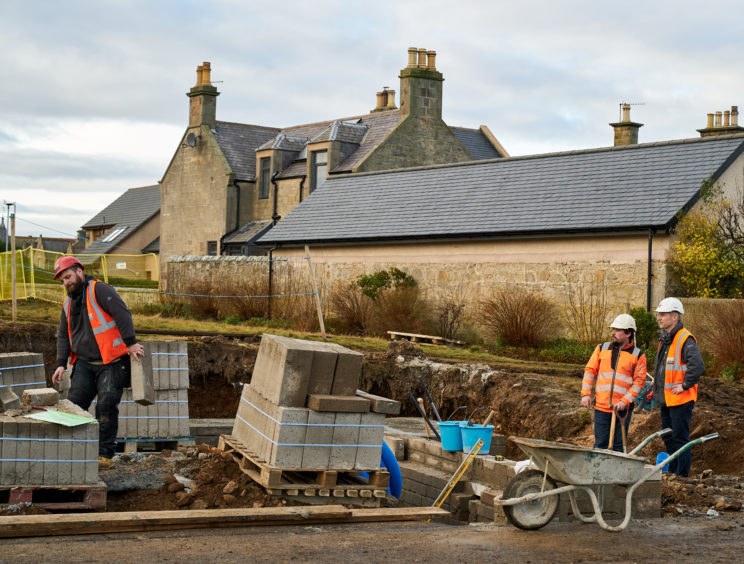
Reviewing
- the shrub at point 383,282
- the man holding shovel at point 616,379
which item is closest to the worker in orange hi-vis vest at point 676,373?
the man holding shovel at point 616,379

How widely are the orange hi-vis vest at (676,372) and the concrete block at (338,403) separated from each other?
3383 mm

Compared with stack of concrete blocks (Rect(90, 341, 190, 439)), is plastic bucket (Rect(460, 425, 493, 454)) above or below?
below

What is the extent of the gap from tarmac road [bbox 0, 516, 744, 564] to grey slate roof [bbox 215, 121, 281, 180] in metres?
30.1

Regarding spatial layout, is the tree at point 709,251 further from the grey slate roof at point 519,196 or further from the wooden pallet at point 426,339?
the wooden pallet at point 426,339

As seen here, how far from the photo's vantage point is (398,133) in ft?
113

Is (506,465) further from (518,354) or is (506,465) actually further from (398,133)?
(398,133)

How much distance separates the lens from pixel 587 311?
20.6 metres

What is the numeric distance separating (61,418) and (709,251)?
14.3 m

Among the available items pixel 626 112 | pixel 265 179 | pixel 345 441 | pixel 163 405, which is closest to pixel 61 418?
pixel 345 441

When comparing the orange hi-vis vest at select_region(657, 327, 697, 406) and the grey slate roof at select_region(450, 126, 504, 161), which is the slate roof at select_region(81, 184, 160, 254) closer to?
the grey slate roof at select_region(450, 126, 504, 161)

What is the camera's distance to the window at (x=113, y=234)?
49719 millimetres

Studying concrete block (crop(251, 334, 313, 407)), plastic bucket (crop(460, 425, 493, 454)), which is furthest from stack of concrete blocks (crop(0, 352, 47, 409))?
plastic bucket (crop(460, 425, 493, 454))

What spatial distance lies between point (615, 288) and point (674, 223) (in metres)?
1.85

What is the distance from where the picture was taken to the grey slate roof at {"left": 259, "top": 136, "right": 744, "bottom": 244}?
20641mm
